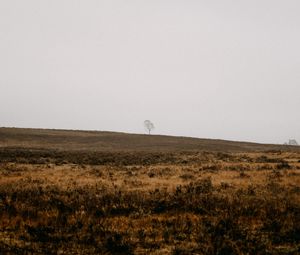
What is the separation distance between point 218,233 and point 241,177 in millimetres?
11343

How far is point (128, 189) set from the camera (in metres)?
15.0

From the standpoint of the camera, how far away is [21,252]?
7.02 metres

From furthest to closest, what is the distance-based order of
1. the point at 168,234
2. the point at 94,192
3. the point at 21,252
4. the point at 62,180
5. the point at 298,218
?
the point at 62,180
the point at 94,192
the point at 298,218
the point at 168,234
the point at 21,252

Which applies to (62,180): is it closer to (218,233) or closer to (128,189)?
(128,189)

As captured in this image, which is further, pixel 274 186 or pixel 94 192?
pixel 274 186

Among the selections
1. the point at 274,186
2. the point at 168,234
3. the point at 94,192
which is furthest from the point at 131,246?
the point at 274,186

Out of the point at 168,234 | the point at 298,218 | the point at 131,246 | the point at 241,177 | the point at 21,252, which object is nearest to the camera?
the point at 21,252

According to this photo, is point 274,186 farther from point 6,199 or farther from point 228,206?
point 6,199

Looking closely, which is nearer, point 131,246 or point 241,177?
point 131,246

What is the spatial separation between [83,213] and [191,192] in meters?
5.39

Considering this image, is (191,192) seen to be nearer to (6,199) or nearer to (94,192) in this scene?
(94,192)

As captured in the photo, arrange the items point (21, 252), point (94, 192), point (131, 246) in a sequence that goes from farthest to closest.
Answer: point (94, 192), point (131, 246), point (21, 252)

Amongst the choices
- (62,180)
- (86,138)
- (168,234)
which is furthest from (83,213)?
(86,138)

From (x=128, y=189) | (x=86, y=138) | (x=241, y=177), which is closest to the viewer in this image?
(x=128, y=189)
